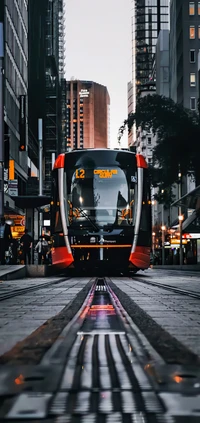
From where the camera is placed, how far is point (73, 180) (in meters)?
21.0

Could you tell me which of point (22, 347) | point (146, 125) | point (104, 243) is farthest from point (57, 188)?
point (22, 347)

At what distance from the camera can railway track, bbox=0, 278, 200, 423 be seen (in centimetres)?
238

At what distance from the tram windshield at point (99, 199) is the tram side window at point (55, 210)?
34 cm

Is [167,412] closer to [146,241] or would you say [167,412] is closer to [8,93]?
[146,241]

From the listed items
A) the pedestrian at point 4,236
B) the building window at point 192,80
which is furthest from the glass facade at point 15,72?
the building window at point 192,80

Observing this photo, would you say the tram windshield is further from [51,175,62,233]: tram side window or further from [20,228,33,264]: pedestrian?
[20,228,33,264]: pedestrian

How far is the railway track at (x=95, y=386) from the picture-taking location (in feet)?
7.79

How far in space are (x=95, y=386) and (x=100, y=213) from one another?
58.1 ft

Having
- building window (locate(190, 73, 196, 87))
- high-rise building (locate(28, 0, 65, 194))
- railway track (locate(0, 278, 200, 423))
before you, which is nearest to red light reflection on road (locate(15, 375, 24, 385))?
railway track (locate(0, 278, 200, 423))

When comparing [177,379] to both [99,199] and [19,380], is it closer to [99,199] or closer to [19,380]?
[19,380]

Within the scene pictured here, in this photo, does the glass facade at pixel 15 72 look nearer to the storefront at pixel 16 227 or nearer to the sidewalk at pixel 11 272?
the storefront at pixel 16 227

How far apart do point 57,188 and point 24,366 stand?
17.6 m

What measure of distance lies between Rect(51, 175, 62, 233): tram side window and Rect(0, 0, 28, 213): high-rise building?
2446 centimetres

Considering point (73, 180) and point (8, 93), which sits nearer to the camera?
point (73, 180)
